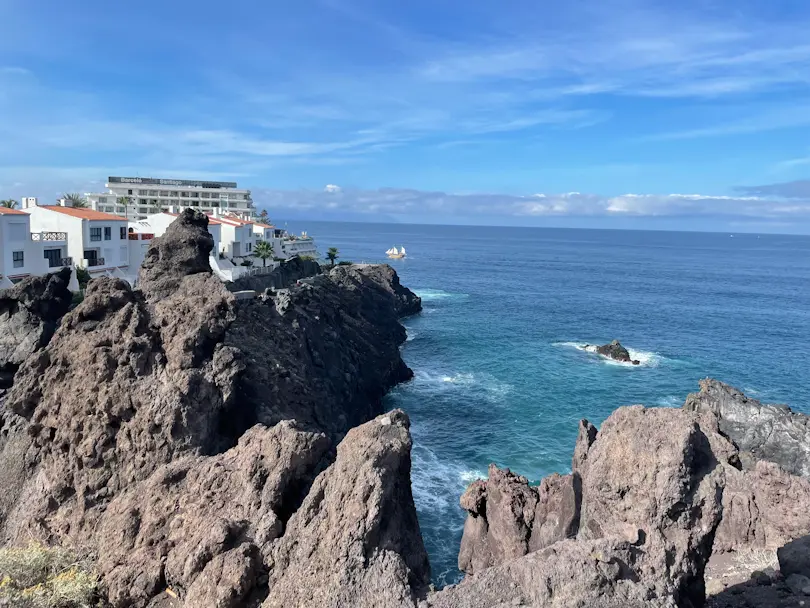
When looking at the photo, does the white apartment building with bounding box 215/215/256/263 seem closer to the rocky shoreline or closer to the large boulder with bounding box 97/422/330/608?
the rocky shoreline

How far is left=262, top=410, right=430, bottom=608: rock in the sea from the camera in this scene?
15.2 m

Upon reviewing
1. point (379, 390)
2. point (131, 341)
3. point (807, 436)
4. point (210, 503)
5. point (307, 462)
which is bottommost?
point (379, 390)

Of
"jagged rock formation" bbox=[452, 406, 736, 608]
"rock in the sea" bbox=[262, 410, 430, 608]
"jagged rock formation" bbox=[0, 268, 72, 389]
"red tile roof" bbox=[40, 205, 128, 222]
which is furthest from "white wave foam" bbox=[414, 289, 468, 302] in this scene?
"jagged rock formation" bbox=[452, 406, 736, 608]

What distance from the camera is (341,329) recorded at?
7100cm

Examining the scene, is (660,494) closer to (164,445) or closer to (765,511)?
(765,511)

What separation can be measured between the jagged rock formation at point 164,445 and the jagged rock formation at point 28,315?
30.9ft

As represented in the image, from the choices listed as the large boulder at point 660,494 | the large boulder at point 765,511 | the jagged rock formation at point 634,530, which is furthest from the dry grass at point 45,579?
the large boulder at point 765,511

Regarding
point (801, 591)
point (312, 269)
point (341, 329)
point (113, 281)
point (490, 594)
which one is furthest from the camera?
point (312, 269)

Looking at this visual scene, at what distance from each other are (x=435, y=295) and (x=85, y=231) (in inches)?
3302

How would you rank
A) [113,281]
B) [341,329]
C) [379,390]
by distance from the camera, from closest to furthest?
[113,281] → [379,390] → [341,329]

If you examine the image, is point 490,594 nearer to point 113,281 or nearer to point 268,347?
point 113,281

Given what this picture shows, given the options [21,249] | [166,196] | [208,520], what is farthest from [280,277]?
[166,196]

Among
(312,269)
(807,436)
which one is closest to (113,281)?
(807,436)

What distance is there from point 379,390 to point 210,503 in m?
45.4
